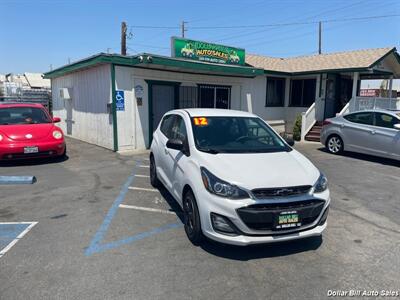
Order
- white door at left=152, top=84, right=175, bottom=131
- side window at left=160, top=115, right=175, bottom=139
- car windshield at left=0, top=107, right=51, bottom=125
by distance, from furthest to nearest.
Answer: white door at left=152, top=84, right=175, bottom=131
car windshield at left=0, top=107, right=51, bottom=125
side window at left=160, top=115, right=175, bottom=139

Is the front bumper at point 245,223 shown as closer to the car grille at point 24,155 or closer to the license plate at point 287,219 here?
the license plate at point 287,219

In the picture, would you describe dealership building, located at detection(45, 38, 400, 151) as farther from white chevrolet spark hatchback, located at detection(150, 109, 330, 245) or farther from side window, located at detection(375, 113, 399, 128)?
white chevrolet spark hatchback, located at detection(150, 109, 330, 245)

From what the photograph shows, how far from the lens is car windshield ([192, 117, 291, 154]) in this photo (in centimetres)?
437

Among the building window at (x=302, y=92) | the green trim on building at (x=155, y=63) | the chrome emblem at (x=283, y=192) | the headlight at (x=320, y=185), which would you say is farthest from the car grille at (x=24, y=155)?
the building window at (x=302, y=92)

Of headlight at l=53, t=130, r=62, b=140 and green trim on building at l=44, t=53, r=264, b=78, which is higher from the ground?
green trim on building at l=44, t=53, r=264, b=78

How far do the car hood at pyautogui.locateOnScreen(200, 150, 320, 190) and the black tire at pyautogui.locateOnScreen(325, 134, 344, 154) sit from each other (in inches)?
279

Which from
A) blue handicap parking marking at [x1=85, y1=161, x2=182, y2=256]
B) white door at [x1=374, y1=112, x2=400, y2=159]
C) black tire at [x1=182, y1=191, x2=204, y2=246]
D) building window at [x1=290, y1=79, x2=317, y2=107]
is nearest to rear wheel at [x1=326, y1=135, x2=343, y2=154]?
white door at [x1=374, y1=112, x2=400, y2=159]

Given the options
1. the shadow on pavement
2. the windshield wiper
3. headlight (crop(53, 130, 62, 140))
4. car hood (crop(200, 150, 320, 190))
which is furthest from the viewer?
the shadow on pavement

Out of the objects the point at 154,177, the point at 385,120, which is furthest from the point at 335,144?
the point at 154,177

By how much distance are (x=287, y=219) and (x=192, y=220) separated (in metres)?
1.18

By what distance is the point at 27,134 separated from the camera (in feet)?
26.6

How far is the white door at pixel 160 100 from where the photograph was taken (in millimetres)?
11516

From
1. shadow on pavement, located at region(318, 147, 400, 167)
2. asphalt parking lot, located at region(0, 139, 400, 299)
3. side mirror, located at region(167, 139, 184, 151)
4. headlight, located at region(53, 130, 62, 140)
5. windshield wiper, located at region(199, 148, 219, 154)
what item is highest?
side mirror, located at region(167, 139, 184, 151)

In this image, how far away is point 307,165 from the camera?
4047mm
